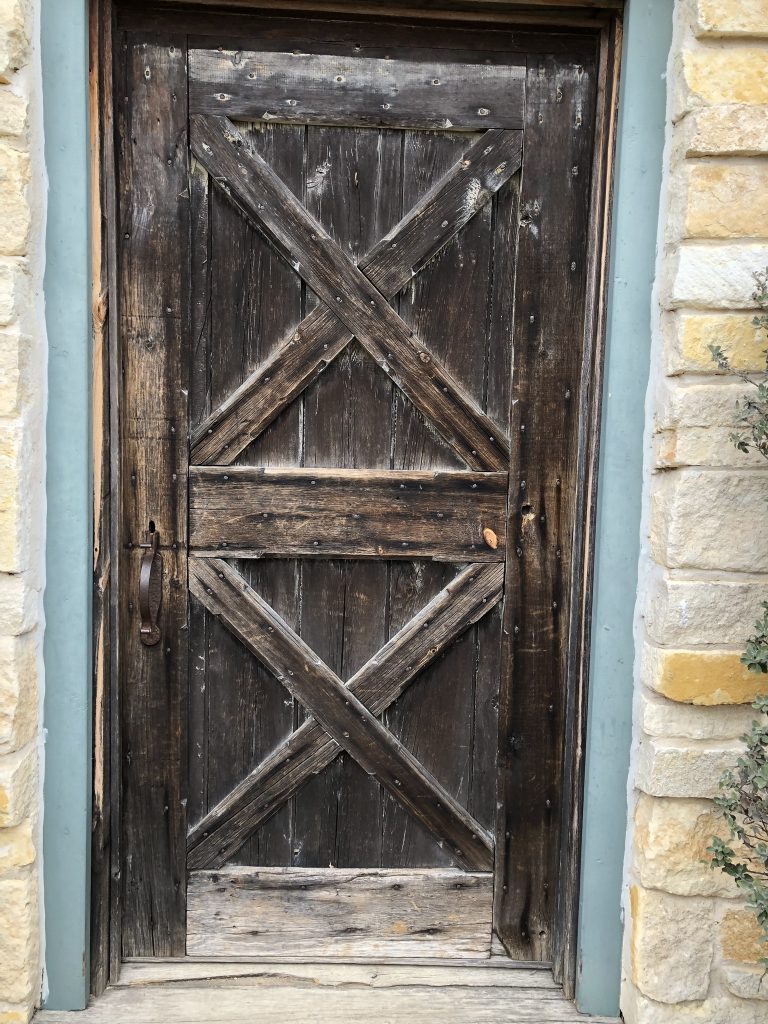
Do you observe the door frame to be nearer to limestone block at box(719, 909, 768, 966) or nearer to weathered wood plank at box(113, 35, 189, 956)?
weathered wood plank at box(113, 35, 189, 956)

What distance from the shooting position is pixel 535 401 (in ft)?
7.53

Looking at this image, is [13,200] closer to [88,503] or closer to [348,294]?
[88,503]

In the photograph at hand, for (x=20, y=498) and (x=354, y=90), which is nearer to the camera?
(x=20, y=498)

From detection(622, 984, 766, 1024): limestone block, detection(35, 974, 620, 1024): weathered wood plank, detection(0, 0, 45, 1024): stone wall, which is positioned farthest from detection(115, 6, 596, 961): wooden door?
detection(622, 984, 766, 1024): limestone block

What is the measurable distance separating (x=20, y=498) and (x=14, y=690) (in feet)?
1.53

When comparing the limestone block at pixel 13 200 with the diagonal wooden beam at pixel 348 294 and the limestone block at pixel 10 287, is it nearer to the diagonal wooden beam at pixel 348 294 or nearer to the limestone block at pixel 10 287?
the limestone block at pixel 10 287

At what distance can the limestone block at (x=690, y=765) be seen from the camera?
2029mm

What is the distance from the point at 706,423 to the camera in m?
1.97

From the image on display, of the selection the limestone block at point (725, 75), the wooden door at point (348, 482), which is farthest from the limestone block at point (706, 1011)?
the limestone block at point (725, 75)

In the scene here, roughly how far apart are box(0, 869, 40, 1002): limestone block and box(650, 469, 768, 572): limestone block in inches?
71.4

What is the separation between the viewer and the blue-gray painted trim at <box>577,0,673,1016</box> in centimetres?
203

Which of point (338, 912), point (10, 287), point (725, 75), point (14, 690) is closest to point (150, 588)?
point (14, 690)

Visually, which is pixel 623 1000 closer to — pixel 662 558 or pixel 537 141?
pixel 662 558

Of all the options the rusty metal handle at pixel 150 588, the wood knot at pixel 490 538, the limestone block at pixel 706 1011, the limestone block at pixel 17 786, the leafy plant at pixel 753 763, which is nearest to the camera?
the leafy plant at pixel 753 763
